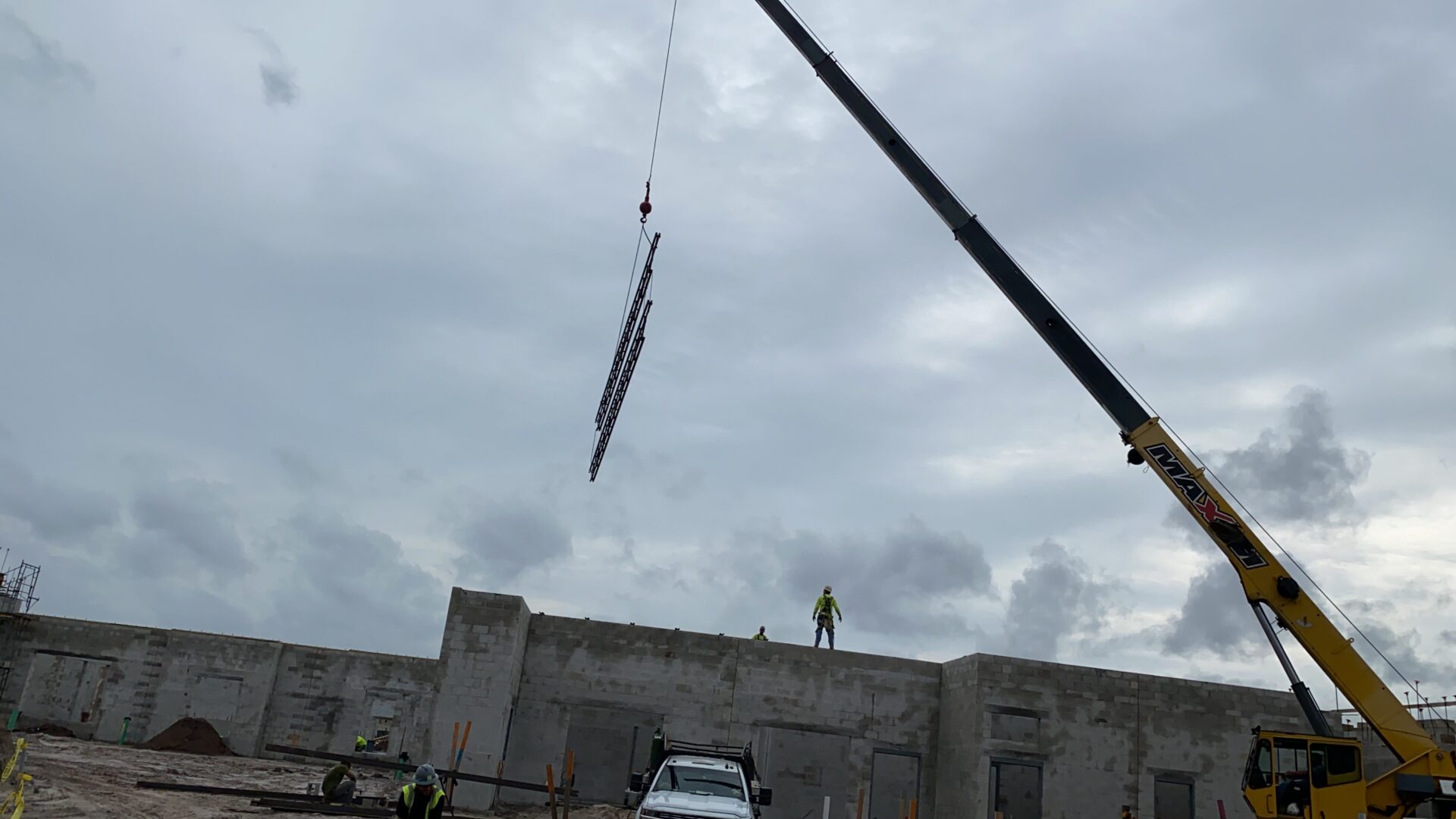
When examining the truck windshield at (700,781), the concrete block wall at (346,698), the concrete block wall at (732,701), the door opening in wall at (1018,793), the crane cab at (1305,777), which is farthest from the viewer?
the concrete block wall at (346,698)

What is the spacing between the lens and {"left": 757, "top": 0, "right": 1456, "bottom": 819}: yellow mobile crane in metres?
14.5

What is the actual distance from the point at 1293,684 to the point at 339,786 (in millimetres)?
15860

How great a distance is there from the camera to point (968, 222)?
1902cm

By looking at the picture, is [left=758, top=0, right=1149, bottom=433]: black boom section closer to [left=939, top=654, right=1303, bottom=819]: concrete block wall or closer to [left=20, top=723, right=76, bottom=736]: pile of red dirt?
[left=939, top=654, right=1303, bottom=819]: concrete block wall

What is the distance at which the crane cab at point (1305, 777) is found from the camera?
47.9 ft

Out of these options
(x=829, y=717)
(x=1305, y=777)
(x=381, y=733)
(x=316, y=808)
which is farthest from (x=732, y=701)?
(x=1305, y=777)

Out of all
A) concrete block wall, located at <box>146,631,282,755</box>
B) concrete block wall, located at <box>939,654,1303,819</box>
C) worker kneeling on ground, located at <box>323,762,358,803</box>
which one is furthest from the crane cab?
concrete block wall, located at <box>146,631,282,755</box>

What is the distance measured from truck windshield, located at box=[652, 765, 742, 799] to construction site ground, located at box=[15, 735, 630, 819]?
695 cm

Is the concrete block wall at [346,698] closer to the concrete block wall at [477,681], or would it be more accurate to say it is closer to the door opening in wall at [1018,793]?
the concrete block wall at [477,681]

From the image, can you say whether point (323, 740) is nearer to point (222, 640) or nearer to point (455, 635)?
point (222, 640)

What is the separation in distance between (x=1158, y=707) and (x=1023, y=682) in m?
3.27

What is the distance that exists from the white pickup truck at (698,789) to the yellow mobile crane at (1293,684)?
7.81m

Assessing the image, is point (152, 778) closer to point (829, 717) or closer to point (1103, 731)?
point (829, 717)

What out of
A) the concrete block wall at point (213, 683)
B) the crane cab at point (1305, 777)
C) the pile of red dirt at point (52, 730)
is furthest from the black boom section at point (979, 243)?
the pile of red dirt at point (52, 730)
